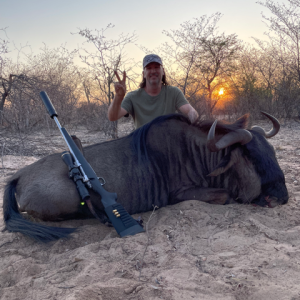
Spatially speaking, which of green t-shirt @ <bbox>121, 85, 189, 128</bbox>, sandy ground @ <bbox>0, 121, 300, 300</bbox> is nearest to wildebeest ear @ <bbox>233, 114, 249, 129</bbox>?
sandy ground @ <bbox>0, 121, 300, 300</bbox>

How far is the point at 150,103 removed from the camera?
457cm

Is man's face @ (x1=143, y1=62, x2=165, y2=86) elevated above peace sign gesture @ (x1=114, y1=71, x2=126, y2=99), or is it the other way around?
man's face @ (x1=143, y1=62, x2=165, y2=86)

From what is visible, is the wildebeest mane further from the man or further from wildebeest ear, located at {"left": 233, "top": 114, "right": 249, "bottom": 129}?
the man

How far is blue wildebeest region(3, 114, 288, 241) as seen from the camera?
2.86m

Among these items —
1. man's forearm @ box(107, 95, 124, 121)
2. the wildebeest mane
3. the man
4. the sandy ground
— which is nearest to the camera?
the sandy ground

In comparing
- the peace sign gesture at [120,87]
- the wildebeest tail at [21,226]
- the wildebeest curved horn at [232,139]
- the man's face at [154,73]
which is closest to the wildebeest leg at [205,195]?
the wildebeest curved horn at [232,139]

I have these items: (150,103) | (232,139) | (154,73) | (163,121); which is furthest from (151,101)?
(232,139)

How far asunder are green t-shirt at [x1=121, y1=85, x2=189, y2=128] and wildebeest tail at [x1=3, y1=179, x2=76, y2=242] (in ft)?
7.48

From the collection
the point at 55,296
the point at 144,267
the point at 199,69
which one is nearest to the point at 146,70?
the point at 144,267

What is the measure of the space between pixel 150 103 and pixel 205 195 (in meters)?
2.06

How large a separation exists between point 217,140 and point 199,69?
13.5 m

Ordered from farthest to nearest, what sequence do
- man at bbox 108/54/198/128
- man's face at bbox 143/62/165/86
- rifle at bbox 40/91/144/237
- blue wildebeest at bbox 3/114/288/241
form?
man at bbox 108/54/198/128
man's face at bbox 143/62/165/86
blue wildebeest at bbox 3/114/288/241
rifle at bbox 40/91/144/237

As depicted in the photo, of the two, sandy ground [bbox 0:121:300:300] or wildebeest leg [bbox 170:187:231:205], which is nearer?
sandy ground [bbox 0:121:300:300]

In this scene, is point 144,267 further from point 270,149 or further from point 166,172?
point 270,149
